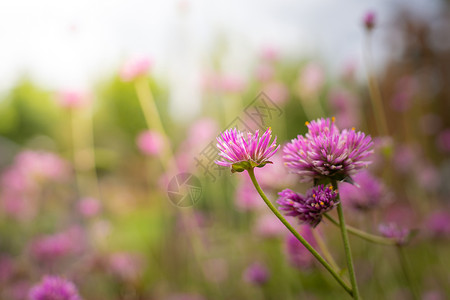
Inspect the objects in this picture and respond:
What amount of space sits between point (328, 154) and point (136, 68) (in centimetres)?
118

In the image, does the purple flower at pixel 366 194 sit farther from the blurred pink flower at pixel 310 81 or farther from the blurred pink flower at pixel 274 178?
the blurred pink flower at pixel 310 81

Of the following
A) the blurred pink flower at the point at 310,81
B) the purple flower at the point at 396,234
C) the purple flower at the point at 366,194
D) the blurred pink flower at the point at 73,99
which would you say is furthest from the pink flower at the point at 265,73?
the purple flower at the point at 396,234

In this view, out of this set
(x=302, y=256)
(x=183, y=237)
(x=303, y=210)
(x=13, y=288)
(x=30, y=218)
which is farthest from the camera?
(x=183, y=237)

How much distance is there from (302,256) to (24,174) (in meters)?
2.01

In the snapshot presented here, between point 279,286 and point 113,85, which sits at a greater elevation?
point 113,85

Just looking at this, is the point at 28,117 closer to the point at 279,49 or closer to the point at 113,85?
the point at 113,85

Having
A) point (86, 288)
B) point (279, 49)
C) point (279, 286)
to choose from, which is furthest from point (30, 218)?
point (279, 49)

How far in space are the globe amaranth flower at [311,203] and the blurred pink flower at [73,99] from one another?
1985 mm

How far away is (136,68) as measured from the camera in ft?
5.33

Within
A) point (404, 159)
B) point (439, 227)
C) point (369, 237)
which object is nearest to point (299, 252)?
point (369, 237)

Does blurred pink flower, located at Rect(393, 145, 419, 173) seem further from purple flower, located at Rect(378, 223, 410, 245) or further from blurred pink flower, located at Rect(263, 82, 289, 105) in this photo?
purple flower, located at Rect(378, 223, 410, 245)

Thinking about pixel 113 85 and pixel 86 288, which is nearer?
pixel 86 288

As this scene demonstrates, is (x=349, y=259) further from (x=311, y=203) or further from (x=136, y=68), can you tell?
(x=136, y=68)

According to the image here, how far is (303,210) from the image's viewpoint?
2.10ft
